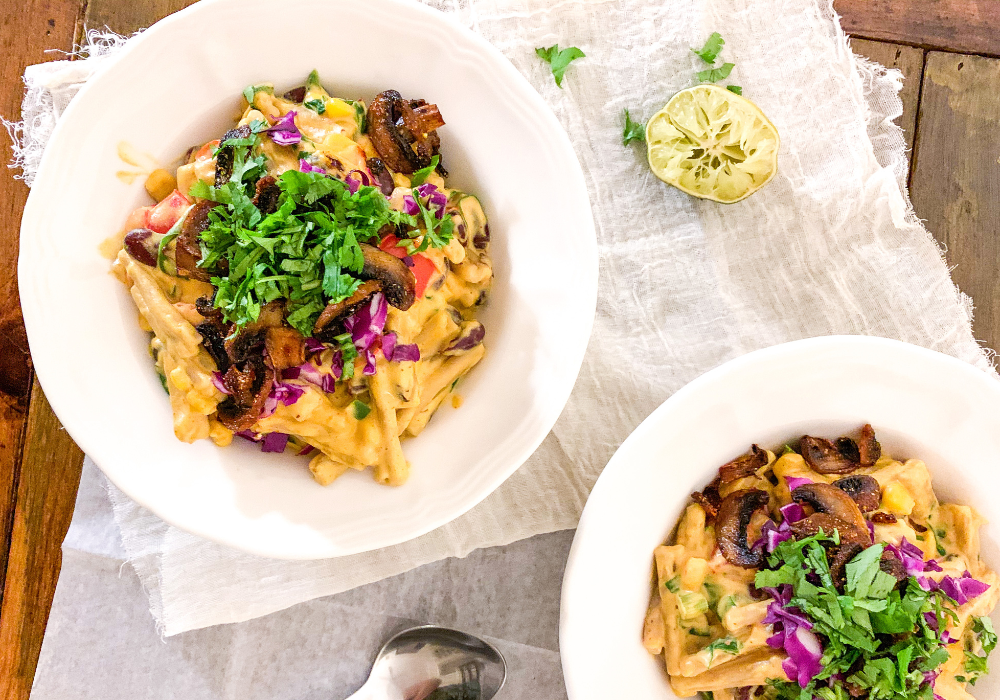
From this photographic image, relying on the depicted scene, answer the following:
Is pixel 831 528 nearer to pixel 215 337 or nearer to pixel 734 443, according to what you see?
pixel 734 443

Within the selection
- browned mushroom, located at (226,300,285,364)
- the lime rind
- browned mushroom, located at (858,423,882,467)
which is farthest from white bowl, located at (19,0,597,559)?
browned mushroom, located at (858,423,882,467)

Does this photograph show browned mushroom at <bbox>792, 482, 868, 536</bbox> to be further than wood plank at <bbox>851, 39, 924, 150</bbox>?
No

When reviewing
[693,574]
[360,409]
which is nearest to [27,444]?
[360,409]

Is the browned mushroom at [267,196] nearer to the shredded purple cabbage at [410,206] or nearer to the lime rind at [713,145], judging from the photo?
the shredded purple cabbage at [410,206]

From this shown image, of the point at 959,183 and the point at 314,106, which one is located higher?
the point at 314,106

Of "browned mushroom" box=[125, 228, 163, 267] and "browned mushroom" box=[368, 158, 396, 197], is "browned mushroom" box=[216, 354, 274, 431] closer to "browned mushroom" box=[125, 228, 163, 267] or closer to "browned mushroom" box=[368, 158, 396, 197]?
"browned mushroom" box=[125, 228, 163, 267]

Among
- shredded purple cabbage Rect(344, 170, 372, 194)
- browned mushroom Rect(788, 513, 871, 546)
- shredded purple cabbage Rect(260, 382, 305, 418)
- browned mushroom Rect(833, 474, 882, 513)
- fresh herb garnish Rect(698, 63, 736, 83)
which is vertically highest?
shredded purple cabbage Rect(344, 170, 372, 194)

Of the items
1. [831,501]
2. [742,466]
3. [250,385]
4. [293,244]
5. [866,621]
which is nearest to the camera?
[293,244]
